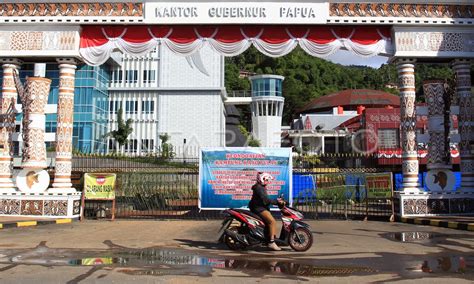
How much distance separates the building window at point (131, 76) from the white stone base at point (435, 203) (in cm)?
4113

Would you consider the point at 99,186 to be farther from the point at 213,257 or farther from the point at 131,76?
the point at 131,76

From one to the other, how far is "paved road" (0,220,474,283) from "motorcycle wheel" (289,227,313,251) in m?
0.15

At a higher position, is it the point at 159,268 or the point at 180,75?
the point at 180,75

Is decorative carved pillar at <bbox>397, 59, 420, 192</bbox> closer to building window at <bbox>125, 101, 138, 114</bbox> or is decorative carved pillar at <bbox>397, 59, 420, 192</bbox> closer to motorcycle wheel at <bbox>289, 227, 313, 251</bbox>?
motorcycle wheel at <bbox>289, 227, 313, 251</bbox>

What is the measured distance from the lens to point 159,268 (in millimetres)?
5805

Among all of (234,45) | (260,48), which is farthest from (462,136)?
(234,45)

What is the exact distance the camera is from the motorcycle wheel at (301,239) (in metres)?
7.37

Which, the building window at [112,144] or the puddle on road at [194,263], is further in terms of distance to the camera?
the building window at [112,144]

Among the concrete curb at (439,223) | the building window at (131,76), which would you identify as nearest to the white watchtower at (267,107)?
the building window at (131,76)

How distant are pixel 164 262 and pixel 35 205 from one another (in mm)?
7595

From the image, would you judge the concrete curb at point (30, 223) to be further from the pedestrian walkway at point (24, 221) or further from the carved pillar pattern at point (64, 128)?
the carved pillar pattern at point (64, 128)

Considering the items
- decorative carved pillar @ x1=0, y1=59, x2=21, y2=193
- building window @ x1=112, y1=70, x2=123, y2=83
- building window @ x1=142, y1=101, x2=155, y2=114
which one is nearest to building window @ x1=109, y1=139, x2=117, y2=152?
building window @ x1=142, y1=101, x2=155, y2=114

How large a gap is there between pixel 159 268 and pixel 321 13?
9747mm

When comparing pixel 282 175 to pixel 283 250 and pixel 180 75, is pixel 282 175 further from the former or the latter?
pixel 180 75
